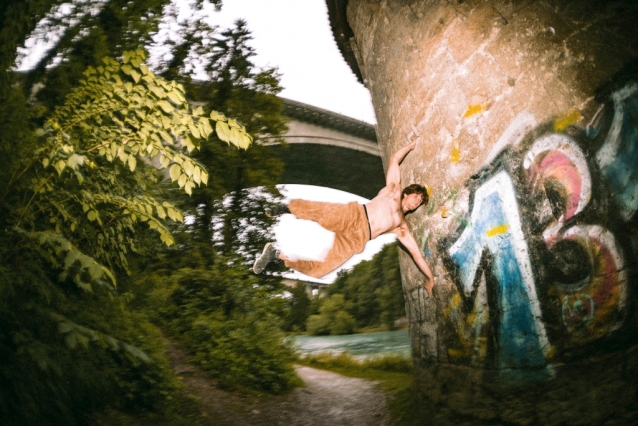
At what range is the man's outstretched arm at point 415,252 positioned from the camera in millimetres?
4099

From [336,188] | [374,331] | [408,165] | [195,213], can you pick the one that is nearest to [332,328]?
[374,331]

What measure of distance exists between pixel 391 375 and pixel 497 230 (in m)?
6.10

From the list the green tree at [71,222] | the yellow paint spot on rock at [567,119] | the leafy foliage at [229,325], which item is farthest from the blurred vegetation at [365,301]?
the green tree at [71,222]

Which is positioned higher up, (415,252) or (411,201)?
(411,201)

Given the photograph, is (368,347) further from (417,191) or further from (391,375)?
(417,191)

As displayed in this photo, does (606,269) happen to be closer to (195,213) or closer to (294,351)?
(294,351)

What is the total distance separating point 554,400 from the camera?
3.15 metres

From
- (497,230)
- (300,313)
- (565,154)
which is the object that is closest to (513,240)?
(497,230)

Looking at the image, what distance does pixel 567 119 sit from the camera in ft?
10.5

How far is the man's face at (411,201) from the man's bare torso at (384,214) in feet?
0.22

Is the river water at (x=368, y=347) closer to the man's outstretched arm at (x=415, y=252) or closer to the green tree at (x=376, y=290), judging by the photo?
the man's outstretched arm at (x=415, y=252)

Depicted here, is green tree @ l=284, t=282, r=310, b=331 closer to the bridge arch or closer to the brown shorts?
the bridge arch

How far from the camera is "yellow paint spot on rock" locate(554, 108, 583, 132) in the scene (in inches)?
124

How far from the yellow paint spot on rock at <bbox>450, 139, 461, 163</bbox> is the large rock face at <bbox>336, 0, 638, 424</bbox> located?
0.01 m
